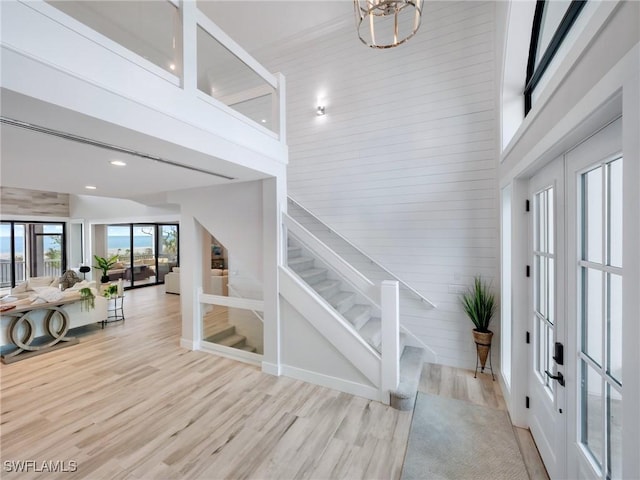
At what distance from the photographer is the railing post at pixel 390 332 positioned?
105 inches

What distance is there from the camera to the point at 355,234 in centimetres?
409

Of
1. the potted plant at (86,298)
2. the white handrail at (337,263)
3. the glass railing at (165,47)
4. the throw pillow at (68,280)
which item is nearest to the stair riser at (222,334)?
the white handrail at (337,263)

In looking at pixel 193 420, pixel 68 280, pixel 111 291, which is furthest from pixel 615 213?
pixel 68 280

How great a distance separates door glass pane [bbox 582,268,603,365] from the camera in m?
1.30

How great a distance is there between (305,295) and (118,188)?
3.10 m

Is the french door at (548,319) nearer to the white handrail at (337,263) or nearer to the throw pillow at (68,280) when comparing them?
the white handrail at (337,263)

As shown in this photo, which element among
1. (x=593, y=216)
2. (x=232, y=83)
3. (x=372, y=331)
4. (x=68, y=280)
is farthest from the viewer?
(x=68, y=280)

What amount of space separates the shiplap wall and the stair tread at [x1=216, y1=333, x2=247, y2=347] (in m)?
2.15

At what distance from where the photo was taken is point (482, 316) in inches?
125

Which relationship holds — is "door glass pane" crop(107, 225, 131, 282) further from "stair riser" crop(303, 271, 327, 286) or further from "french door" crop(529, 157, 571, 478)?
"french door" crop(529, 157, 571, 478)

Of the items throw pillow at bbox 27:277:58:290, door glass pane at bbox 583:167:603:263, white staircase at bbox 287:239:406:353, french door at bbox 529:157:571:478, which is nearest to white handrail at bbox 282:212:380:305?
white staircase at bbox 287:239:406:353

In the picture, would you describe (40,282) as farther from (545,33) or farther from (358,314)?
(545,33)

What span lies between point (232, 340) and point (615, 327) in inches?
155

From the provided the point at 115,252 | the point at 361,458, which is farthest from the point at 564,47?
the point at 115,252
